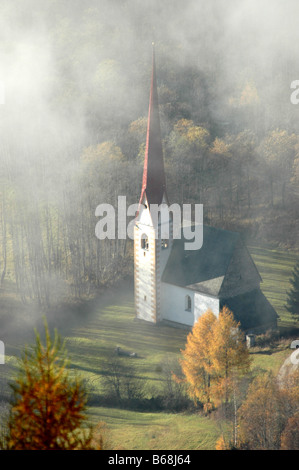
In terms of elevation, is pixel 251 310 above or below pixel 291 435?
above

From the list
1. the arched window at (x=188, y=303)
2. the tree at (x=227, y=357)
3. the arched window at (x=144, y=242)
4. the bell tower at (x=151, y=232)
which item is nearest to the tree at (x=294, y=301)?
the arched window at (x=188, y=303)

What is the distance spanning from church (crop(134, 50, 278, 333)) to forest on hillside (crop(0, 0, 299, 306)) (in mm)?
10474

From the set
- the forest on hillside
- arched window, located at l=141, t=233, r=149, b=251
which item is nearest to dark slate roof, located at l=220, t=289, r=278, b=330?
arched window, located at l=141, t=233, r=149, b=251

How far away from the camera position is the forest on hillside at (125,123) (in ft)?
223

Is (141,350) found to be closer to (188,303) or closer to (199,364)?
(188,303)

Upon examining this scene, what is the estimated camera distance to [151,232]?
49094 mm

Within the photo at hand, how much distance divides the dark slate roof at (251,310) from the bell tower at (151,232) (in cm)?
636

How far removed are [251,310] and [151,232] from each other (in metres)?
9.80

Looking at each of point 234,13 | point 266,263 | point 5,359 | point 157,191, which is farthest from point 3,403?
point 234,13

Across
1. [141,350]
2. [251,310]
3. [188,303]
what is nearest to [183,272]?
[188,303]

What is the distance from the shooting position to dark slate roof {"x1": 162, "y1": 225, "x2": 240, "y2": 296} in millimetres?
47469

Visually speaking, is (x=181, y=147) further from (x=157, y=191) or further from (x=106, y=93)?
(x=157, y=191)

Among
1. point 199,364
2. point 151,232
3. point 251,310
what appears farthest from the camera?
point 151,232

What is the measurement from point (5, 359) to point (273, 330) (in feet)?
66.5
